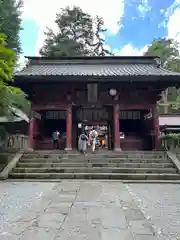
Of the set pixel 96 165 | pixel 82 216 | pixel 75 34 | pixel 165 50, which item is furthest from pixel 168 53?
pixel 82 216

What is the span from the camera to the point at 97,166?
10.2 m

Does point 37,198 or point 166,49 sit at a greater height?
point 166,49

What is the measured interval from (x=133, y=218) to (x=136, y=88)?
10700 mm

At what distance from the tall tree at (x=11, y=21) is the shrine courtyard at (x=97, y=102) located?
782 centimetres

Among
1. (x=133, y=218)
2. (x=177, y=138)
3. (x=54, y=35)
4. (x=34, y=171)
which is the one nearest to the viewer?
(x=133, y=218)

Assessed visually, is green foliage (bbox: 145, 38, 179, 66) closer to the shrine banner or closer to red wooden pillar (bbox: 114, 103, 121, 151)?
the shrine banner

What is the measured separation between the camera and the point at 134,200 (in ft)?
17.9

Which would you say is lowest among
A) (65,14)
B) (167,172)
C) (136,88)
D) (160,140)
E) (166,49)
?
(167,172)

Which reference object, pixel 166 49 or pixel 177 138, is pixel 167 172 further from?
pixel 166 49

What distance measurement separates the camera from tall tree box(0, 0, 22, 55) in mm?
21734

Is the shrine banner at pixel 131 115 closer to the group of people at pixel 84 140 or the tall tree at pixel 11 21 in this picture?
the group of people at pixel 84 140

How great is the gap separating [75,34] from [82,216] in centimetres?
3866

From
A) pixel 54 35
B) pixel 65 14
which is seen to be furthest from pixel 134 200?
pixel 65 14

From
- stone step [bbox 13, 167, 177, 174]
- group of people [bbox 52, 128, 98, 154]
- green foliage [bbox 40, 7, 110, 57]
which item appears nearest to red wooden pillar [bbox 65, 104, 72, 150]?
group of people [bbox 52, 128, 98, 154]
